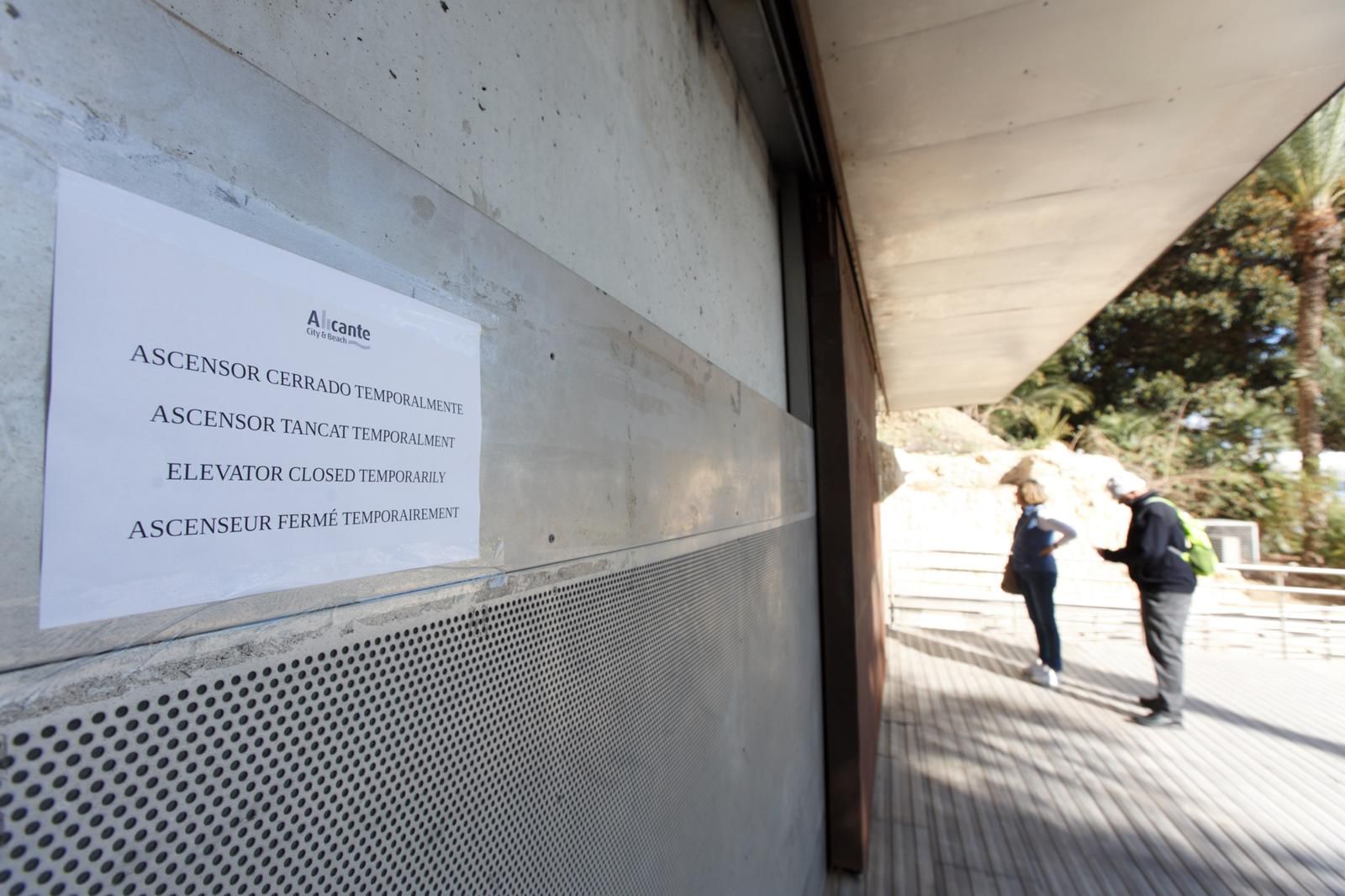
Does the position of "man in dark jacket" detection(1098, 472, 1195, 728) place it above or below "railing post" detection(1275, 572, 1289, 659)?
above

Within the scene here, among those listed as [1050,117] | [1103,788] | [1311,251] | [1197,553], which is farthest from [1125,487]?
[1311,251]

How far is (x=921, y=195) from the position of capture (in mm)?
3469

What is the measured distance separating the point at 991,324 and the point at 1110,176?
317 cm

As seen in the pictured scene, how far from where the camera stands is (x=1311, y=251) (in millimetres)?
13953

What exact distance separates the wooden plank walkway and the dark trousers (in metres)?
0.32

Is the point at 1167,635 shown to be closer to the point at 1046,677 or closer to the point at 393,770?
the point at 1046,677

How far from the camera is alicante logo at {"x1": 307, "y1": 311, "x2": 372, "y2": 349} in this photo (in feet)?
1.94

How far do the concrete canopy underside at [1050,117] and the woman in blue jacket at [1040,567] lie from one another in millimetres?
2334

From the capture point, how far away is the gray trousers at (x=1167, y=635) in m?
4.88

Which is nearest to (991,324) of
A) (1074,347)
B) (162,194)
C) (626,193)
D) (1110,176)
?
(1110,176)

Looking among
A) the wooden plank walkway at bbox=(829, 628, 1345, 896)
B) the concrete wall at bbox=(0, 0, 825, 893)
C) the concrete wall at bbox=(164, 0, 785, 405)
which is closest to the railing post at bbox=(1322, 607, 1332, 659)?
the wooden plank walkway at bbox=(829, 628, 1345, 896)

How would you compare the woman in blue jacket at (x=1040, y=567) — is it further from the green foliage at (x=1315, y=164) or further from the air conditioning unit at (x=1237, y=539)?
the green foliage at (x=1315, y=164)

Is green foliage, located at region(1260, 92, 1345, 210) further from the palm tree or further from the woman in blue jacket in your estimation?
the woman in blue jacket

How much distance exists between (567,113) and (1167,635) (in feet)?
19.7
